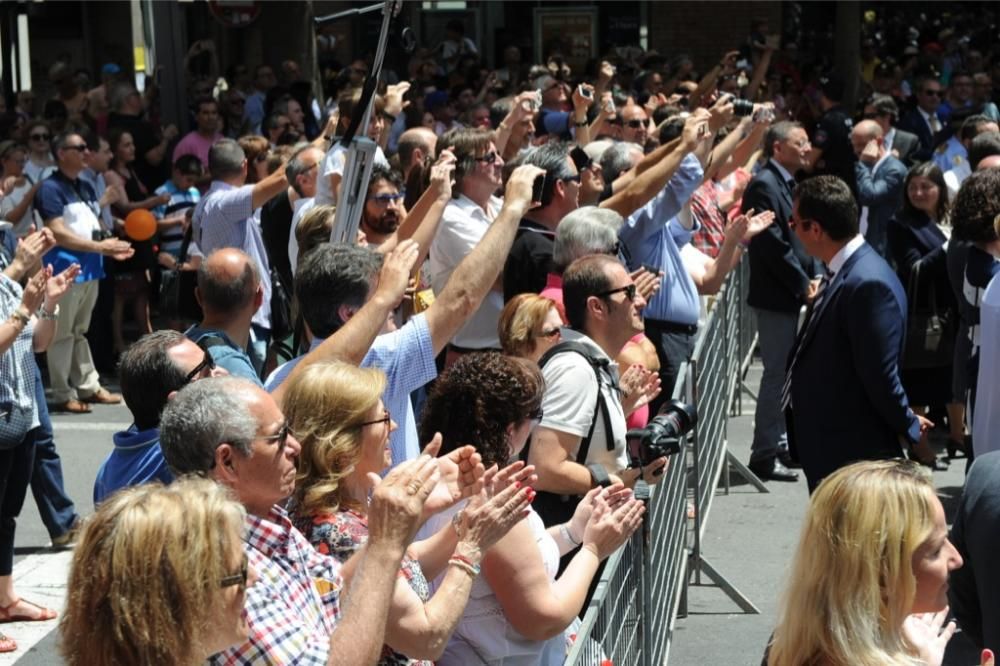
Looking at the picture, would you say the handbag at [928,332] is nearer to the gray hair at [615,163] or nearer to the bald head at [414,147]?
the gray hair at [615,163]

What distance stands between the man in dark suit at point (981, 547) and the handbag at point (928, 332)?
4578 millimetres

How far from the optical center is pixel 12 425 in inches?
246

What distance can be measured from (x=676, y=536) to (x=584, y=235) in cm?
129

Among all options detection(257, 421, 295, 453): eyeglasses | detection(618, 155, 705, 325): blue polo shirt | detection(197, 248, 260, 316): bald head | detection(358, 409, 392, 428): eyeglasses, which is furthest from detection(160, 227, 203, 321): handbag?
detection(257, 421, 295, 453): eyeglasses

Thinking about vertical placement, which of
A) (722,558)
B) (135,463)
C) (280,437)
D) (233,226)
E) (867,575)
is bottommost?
(722,558)

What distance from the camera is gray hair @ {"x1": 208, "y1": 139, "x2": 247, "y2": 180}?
29.3ft

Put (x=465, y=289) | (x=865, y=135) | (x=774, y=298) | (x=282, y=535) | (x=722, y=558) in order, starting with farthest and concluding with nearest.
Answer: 1. (x=865, y=135)
2. (x=774, y=298)
3. (x=722, y=558)
4. (x=465, y=289)
5. (x=282, y=535)

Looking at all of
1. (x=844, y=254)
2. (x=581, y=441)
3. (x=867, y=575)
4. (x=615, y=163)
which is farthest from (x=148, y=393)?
(x=615, y=163)

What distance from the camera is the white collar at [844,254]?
6.21 m

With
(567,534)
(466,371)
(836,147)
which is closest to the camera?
(466,371)

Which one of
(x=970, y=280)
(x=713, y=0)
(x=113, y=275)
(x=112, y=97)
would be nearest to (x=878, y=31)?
(x=713, y=0)

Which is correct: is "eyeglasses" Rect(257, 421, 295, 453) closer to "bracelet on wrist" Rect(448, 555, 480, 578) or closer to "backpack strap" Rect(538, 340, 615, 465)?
"bracelet on wrist" Rect(448, 555, 480, 578)

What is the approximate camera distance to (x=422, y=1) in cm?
2556

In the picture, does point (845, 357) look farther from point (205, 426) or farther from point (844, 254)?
point (205, 426)
